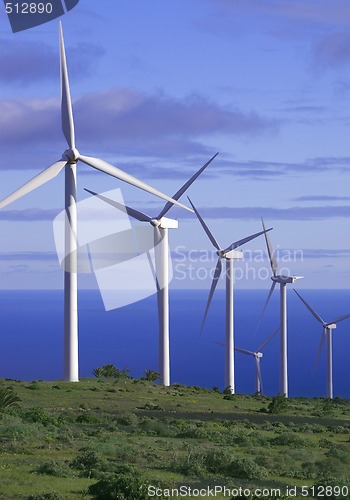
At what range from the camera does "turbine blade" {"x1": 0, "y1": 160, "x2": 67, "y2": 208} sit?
217ft

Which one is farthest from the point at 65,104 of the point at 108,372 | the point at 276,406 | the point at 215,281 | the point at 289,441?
the point at 289,441

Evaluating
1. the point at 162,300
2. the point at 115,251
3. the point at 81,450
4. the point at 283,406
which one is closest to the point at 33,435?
the point at 81,450

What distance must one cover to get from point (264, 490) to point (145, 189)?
4133 cm

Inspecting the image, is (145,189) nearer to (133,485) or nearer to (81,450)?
(81,450)

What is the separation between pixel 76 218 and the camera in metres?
72.8

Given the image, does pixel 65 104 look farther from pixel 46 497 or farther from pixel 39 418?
pixel 46 497

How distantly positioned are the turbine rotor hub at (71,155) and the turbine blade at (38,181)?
400 mm

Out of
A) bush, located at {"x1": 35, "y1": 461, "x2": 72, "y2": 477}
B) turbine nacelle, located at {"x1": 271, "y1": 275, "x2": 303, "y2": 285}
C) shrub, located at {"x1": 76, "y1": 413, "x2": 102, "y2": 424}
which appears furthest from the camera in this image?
turbine nacelle, located at {"x1": 271, "y1": 275, "x2": 303, "y2": 285}

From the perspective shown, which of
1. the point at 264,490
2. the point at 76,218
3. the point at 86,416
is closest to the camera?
the point at 264,490

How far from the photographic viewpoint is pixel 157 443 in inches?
1751

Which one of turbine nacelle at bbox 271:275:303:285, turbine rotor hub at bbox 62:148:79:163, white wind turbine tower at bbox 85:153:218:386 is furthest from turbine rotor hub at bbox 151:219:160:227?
turbine nacelle at bbox 271:275:303:285

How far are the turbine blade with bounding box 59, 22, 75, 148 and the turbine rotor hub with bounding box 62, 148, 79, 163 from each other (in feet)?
2.67

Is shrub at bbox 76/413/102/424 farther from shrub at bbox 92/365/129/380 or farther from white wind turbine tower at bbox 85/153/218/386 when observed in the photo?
shrub at bbox 92/365/129/380

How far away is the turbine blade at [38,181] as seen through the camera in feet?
217
